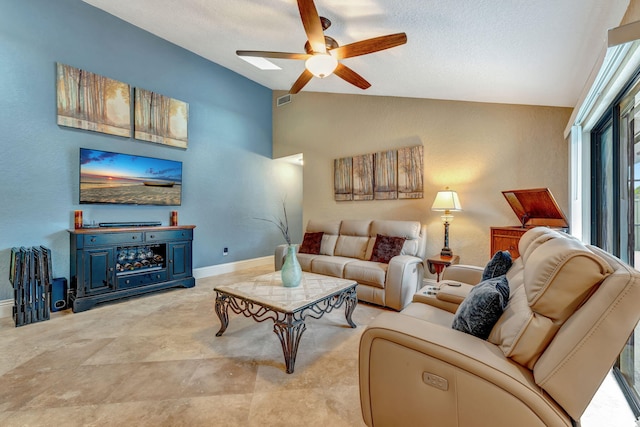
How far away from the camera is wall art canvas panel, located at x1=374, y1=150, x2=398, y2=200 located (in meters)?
4.06

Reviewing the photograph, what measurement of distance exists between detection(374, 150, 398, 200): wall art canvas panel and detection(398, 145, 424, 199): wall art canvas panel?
8cm

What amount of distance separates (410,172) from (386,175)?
379 mm

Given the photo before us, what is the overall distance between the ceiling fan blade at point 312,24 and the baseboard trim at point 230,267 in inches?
147

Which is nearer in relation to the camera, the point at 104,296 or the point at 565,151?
the point at 565,151

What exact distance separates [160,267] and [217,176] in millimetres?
1787

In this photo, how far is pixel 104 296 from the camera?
313 centimetres

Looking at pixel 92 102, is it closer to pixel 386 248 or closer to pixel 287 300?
pixel 287 300

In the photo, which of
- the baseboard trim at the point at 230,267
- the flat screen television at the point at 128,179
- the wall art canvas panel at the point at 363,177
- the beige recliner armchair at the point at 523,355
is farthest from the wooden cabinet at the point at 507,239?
the flat screen television at the point at 128,179

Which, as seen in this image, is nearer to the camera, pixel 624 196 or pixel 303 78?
pixel 624 196

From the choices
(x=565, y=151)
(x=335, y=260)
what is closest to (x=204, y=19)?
(x=335, y=260)

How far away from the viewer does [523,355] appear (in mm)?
979

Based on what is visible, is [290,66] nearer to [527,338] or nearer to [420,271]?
[420,271]

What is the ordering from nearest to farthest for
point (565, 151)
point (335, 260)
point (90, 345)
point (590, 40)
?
point (590, 40) < point (90, 345) < point (565, 151) < point (335, 260)

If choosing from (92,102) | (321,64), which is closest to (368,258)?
(321,64)
